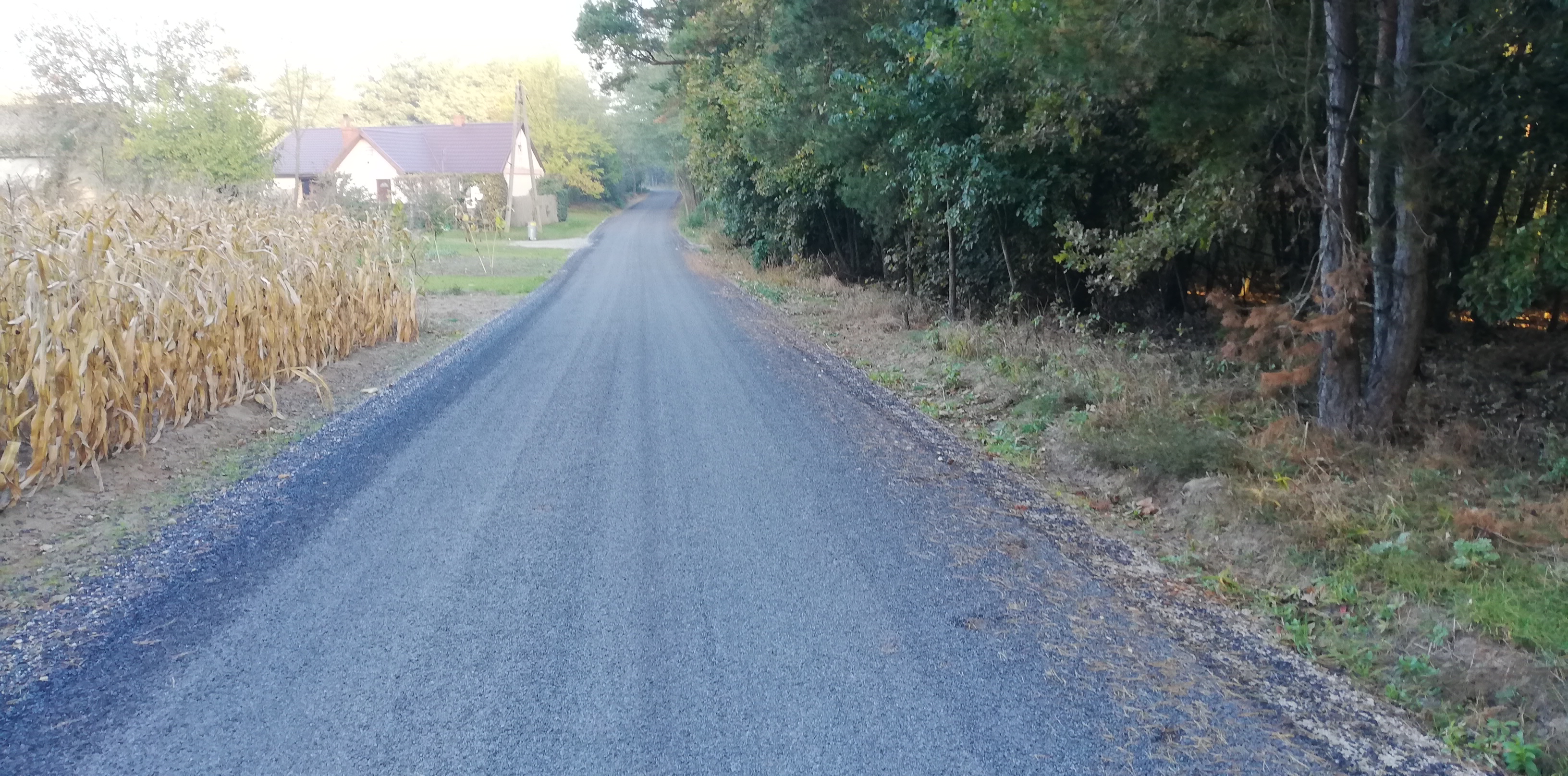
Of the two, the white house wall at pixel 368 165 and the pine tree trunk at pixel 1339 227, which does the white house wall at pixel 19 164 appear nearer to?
the pine tree trunk at pixel 1339 227

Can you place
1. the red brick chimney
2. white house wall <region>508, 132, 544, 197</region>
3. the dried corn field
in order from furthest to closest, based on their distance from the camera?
white house wall <region>508, 132, 544, 197</region>
the red brick chimney
the dried corn field

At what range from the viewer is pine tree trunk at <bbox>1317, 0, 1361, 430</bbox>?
6902 millimetres

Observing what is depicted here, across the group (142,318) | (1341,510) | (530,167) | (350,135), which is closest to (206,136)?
(530,167)

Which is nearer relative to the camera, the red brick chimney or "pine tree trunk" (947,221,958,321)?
"pine tree trunk" (947,221,958,321)

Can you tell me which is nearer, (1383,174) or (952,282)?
(1383,174)

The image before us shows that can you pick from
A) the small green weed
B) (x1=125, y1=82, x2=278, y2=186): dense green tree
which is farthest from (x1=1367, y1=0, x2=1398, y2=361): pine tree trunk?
(x1=125, y1=82, x2=278, y2=186): dense green tree

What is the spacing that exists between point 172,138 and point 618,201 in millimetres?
59335

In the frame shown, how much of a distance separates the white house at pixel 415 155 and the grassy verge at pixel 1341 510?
47.8 metres

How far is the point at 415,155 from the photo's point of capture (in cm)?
6462

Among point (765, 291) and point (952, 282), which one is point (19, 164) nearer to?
point (765, 291)

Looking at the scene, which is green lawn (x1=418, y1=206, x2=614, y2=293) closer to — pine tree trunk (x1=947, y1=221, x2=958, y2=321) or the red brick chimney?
pine tree trunk (x1=947, y1=221, x2=958, y2=321)

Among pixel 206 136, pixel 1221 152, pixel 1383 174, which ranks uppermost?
pixel 206 136

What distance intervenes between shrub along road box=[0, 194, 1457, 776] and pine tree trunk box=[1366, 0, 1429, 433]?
2.72m

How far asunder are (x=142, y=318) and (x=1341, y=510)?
839 cm
